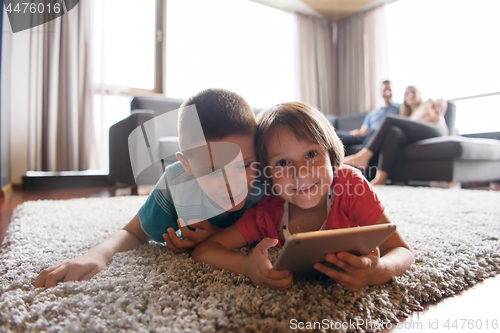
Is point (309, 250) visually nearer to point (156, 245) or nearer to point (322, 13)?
point (156, 245)

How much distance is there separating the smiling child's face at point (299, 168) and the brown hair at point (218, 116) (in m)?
0.07

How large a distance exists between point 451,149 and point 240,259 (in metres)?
2.07

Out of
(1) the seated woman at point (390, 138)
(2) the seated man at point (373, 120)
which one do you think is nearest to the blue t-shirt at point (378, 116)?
(2) the seated man at point (373, 120)

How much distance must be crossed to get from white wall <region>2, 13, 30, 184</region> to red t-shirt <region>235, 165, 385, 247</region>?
105 inches

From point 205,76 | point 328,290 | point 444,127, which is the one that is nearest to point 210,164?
point 328,290

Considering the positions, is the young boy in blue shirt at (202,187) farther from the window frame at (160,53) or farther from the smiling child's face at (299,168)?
the window frame at (160,53)

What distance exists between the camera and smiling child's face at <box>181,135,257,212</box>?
592mm

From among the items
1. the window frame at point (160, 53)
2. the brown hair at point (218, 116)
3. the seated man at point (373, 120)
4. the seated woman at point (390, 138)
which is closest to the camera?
the brown hair at point (218, 116)

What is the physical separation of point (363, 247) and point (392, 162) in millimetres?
2154

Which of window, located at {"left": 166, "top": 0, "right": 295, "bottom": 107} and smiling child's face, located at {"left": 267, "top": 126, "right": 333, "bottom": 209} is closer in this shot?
smiling child's face, located at {"left": 267, "top": 126, "right": 333, "bottom": 209}

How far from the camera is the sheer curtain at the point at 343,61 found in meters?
3.88

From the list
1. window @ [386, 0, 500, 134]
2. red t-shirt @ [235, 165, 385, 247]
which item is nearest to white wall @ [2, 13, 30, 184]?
red t-shirt @ [235, 165, 385, 247]

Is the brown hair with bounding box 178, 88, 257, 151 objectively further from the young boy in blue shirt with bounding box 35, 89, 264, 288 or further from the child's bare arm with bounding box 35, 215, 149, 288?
the child's bare arm with bounding box 35, 215, 149, 288

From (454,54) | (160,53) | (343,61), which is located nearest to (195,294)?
(160,53)
